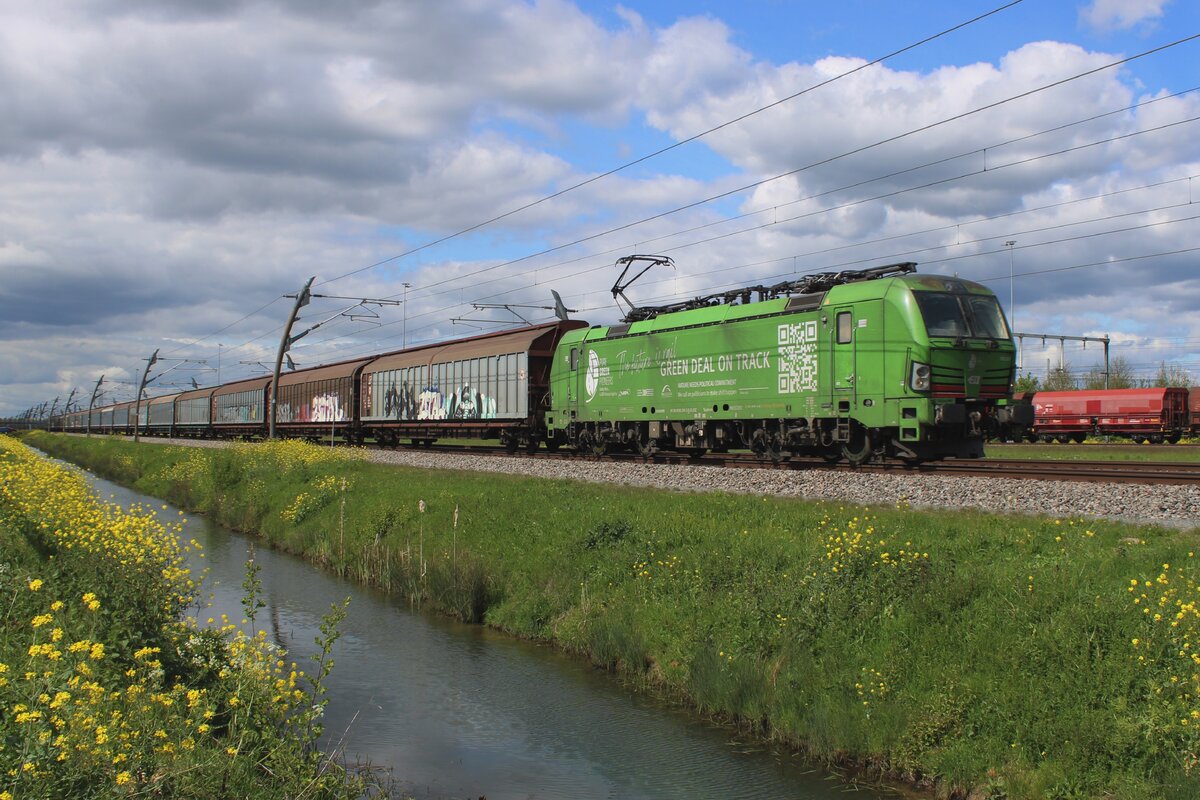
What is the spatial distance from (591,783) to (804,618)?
111 inches

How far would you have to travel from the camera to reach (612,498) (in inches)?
652

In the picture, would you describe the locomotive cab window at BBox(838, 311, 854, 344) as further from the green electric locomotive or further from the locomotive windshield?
the locomotive windshield

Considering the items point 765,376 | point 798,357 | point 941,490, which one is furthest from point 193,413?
point 941,490

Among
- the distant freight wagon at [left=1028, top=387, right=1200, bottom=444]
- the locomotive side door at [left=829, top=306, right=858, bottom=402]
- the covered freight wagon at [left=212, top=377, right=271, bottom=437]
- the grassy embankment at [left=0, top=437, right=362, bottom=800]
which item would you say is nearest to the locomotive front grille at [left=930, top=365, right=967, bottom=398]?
the locomotive side door at [left=829, top=306, right=858, bottom=402]

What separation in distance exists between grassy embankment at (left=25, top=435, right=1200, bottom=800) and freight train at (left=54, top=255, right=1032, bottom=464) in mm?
5300

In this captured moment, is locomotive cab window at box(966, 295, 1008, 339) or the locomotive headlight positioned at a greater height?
locomotive cab window at box(966, 295, 1008, 339)

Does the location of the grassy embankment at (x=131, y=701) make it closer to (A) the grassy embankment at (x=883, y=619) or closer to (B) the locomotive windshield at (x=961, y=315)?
(A) the grassy embankment at (x=883, y=619)

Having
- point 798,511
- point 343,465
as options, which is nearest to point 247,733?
point 798,511

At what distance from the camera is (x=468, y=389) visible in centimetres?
3631

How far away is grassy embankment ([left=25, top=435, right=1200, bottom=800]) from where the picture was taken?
707 centimetres

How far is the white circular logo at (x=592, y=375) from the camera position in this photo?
1134 inches

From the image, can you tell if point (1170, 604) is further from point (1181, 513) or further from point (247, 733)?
point (247, 733)

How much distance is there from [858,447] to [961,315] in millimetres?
3629

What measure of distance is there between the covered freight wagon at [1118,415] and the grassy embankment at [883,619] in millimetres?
40028
